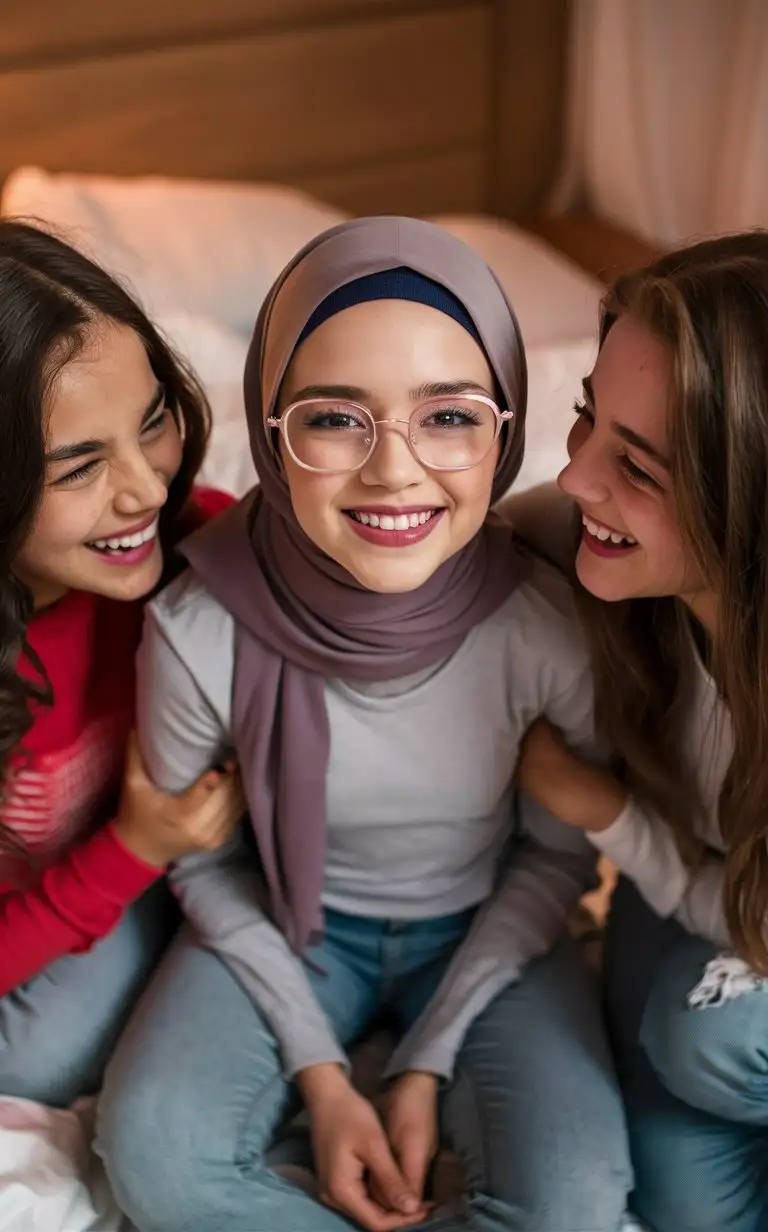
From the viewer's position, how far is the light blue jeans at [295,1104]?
1.04m

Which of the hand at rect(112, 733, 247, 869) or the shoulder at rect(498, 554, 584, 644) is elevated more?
the shoulder at rect(498, 554, 584, 644)

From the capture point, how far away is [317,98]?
209 centimetres

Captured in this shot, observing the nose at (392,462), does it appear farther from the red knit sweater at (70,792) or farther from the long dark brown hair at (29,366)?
the red knit sweater at (70,792)

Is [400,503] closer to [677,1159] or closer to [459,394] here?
[459,394]

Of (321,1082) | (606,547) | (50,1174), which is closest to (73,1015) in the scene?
(50,1174)

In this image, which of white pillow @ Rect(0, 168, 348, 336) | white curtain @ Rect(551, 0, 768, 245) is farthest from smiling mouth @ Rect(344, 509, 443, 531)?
white curtain @ Rect(551, 0, 768, 245)

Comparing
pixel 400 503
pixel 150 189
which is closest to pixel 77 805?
pixel 400 503

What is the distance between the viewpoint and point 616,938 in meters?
1.29

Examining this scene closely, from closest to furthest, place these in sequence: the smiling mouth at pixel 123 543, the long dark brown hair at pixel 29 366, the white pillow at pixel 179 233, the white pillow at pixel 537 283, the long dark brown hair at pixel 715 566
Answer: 1. the long dark brown hair at pixel 715 566
2. the long dark brown hair at pixel 29 366
3. the smiling mouth at pixel 123 543
4. the white pillow at pixel 179 233
5. the white pillow at pixel 537 283

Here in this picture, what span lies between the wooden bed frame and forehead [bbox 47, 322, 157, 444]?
1.07m

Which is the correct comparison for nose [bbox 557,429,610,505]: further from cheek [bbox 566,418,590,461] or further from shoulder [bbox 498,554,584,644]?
shoulder [bbox 498,554,584,644]

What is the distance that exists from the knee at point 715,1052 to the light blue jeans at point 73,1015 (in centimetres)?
53

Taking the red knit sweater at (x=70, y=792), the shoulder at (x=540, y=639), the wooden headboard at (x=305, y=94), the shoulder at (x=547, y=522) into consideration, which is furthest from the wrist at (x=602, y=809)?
the wooden headboard at (x=305, y=94)

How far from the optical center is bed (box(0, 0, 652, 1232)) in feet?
5.85
